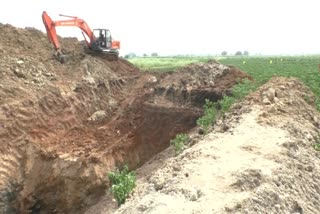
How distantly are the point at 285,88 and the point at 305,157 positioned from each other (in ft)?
21.2

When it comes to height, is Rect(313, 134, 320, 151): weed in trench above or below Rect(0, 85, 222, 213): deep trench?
above

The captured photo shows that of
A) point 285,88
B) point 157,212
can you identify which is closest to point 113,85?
point 285,88

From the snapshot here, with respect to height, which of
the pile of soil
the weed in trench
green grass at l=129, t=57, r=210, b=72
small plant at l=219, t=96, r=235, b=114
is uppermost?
the pile of soil

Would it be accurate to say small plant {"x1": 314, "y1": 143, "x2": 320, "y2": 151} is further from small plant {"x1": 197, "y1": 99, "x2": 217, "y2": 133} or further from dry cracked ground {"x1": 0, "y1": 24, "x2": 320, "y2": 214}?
small plant {"x1": 197, "y1": 99, "x2": 217, "y2": 133}

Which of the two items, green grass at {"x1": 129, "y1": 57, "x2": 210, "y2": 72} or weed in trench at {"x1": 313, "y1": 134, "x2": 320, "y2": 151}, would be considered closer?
weed in trench at {"x1": 313, "y1": 134, "x2": 320, "y2": 151}

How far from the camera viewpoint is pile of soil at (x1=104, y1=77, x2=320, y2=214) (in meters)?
7.92

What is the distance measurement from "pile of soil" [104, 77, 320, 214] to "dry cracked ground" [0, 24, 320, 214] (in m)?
0.03

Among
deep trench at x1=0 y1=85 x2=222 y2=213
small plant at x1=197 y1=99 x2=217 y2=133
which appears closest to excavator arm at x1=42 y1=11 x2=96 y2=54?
deep trench at x1=0 y1=85 x2=222 y2=213

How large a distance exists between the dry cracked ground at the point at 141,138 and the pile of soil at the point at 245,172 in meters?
0.03

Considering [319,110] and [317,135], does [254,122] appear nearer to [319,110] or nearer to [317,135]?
[317,135]

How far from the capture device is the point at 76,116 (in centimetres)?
1909

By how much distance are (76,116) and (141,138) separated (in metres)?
2.95

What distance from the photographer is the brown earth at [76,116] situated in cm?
1478

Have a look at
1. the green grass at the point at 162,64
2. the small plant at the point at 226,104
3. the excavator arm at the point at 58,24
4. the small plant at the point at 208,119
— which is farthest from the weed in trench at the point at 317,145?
the green grass at the point at 162,64
